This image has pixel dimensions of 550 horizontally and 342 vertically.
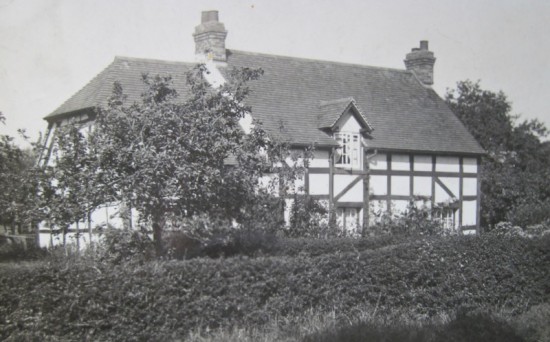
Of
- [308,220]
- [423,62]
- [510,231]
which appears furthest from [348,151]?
Result: [423,62]

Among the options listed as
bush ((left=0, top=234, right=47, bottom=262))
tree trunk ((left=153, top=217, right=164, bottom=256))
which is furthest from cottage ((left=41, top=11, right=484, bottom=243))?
tree trunk ((left=153, top=217, right=164, bottom=256))

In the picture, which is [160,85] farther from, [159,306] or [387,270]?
[387,270]

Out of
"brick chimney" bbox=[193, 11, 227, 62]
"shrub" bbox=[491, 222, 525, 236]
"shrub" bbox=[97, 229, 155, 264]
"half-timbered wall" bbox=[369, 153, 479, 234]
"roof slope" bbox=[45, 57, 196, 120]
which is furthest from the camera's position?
"brick chimney" bbox=[193, 11, 227, 62]

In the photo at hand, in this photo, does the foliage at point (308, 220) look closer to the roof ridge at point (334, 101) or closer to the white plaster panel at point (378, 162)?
the white plaster panel at point (378, 162)

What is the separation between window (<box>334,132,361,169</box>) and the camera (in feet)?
78.8

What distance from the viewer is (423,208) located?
82.2 feet

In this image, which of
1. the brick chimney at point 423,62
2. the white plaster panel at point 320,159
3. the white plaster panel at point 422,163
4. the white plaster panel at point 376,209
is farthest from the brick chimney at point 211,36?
the brick chimney at point 423,62

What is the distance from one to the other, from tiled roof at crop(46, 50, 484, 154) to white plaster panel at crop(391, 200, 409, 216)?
7.19ft

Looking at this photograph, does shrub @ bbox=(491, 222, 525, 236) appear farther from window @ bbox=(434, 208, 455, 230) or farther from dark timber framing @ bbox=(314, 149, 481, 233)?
dark timber framing @ bbox=(314, 149, 481, 233)

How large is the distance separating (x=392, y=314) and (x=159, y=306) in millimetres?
4857

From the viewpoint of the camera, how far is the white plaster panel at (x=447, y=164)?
87.5 feet

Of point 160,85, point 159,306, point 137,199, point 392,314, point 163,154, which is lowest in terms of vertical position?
point 392,314

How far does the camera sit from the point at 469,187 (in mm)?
27609

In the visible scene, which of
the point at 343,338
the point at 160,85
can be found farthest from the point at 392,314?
the point at 160,85
